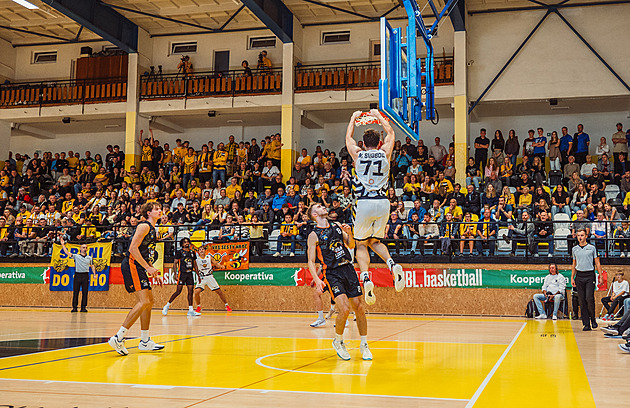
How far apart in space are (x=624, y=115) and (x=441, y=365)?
877 inches

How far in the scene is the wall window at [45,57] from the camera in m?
30.0

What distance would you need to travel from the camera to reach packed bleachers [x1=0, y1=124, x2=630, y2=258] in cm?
1761

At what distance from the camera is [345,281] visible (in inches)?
304

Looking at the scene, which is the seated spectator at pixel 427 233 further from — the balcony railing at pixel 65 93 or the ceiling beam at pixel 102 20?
the balcony railing at pixel 65 93

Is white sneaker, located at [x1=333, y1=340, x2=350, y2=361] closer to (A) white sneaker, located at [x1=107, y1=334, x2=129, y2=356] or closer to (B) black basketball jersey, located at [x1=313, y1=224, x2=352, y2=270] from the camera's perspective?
(B) black basketball jersey, located at [x1=313, y1=224, x2=352, y2=270]

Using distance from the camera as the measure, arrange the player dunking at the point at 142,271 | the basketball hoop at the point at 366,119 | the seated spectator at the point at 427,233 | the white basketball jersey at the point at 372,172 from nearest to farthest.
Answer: the basketball hoop at the point at 366,119 < the white basketball jersey at the point at 372,172 < the player dunking at the point at 142,271 < the seated spectator at the point at 427,233

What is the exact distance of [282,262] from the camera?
18.5 meters

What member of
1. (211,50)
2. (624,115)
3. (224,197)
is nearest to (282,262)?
(224,197)

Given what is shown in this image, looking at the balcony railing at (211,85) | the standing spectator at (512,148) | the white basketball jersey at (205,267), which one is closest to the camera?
the white basketball jersey at (205,267)

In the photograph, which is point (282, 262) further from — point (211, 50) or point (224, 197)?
point (211, 50)

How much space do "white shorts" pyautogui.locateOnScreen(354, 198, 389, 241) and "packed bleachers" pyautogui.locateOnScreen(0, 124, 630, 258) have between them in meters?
7.12

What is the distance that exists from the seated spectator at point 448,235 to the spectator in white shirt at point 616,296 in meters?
3.97

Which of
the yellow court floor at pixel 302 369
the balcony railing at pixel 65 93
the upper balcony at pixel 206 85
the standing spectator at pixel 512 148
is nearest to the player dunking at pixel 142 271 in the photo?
the yellow court floor at pixel 302 369

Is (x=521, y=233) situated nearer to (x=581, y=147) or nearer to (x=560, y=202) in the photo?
(x=560, y=202)
